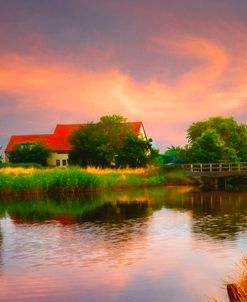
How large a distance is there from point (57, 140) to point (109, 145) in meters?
27.2

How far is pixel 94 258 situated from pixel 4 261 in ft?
9.04

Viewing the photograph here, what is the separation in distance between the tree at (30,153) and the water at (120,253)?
48263 millimetres

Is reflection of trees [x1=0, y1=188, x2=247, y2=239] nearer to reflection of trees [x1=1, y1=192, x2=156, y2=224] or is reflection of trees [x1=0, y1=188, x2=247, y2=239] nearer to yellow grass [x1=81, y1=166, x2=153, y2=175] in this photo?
reflection of trees [x1=1, y1=192, x2=156, y2=224]

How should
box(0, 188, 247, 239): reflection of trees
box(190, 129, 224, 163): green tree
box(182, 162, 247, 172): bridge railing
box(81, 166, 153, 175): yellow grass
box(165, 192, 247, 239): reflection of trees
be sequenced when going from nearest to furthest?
box(165, 192, 247, 239): reflection of trees → box(0, 188, 247, 239): reflection of trees → box(81, 166, 153, 175): yellow grass → box(182, 162, 247, 172): bridge railing → box(190, 129, 224, 163): green tree

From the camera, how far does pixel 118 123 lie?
72.8m

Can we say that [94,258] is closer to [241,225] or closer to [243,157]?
[241,225]

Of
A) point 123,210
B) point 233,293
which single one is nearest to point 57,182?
point 123,210

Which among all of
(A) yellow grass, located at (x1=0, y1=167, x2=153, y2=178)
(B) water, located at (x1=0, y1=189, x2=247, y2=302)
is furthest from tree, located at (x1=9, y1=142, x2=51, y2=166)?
(B) water, located at (x1=0, y1=189, x2=247, y2=302)

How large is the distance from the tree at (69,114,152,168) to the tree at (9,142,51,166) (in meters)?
9.71

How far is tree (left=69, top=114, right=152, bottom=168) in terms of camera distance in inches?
2623

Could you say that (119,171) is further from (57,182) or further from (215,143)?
(215,143)

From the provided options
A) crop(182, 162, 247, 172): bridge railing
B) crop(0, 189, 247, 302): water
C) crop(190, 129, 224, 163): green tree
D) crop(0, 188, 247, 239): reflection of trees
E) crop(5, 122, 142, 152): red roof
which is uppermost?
crop(5, 122, 142, 152): red roof

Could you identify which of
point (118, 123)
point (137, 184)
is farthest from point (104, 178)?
point (118, 123)

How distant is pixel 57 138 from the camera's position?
313ft
